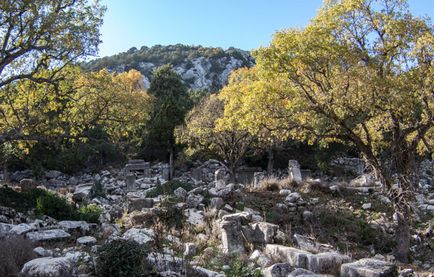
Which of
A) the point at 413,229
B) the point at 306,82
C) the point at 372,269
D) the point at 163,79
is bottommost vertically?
the point at 413,229

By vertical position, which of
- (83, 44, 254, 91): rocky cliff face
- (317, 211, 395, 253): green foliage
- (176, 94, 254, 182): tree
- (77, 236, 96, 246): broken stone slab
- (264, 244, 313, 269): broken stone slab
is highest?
(83, 44, 254, 91): rocky cliff face

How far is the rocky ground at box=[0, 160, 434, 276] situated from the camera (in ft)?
23.0

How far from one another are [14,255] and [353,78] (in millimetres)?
9060

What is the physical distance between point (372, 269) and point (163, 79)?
39.4 m

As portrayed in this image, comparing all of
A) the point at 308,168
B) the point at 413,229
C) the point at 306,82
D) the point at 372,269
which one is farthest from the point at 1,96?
the point at 308,168

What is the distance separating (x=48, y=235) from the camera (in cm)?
945

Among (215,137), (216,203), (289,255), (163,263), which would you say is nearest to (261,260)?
(289,255)

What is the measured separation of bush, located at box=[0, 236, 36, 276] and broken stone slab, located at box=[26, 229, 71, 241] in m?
1.68

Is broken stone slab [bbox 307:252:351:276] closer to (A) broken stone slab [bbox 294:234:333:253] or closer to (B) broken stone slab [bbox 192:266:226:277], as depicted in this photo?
(A) broken stone slab [bbox 294:234:333:253]

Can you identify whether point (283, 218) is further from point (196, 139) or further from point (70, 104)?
point (196, 139)

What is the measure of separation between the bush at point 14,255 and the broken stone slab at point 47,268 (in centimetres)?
48

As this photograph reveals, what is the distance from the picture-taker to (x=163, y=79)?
44.6 metres

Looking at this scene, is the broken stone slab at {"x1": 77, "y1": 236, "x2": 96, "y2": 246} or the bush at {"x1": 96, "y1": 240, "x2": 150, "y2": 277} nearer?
the bush at {"x1": 96, "y1": 240, "x2": 150, "y2": 277}

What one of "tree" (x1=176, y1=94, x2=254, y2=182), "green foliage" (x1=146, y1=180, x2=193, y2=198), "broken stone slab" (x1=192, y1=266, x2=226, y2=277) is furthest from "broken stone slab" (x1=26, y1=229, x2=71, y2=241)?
"tree" (x1=176, y1=94, x2=254, y2=182)
